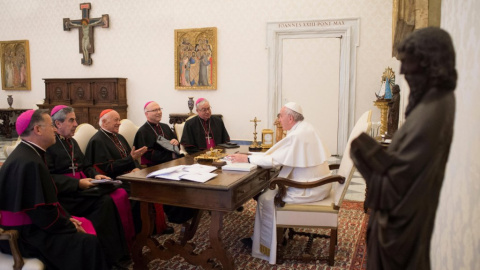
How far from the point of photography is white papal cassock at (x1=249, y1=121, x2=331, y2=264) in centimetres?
378

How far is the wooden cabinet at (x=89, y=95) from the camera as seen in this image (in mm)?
10875

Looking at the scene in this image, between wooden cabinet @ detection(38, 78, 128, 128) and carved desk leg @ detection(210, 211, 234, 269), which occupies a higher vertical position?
wooden cabinet @ detection(38, 78, 128, 128)

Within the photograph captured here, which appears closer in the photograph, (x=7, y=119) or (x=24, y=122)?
(x=24, y=122)

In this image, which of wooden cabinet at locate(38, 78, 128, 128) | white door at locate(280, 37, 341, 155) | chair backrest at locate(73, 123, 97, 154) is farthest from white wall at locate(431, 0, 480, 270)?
wooden cabinet at locate(38, 78, 128, 128)

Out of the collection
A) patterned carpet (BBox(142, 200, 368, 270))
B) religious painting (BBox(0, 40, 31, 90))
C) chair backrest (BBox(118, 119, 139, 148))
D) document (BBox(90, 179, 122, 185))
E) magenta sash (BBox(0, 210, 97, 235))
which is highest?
religious painting (BBox(0, 40, 31, 90))

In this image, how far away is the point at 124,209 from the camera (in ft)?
13.1

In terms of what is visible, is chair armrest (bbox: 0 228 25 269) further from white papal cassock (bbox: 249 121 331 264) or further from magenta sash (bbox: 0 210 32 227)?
white papal cassock (bbox: 249 121 331 264)

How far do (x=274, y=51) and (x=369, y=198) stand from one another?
865cm

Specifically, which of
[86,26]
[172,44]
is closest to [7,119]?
[86,26]

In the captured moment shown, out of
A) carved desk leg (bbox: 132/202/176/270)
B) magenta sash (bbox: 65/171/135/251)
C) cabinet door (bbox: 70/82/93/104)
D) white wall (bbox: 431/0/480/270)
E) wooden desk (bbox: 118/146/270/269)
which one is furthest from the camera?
cabinet door (bbox: 70/82/93/104)

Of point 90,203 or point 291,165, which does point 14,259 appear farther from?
point 291,165

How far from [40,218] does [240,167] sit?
1677mm

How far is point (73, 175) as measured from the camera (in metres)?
3.91

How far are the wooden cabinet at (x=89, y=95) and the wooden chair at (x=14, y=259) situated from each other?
8.43m
